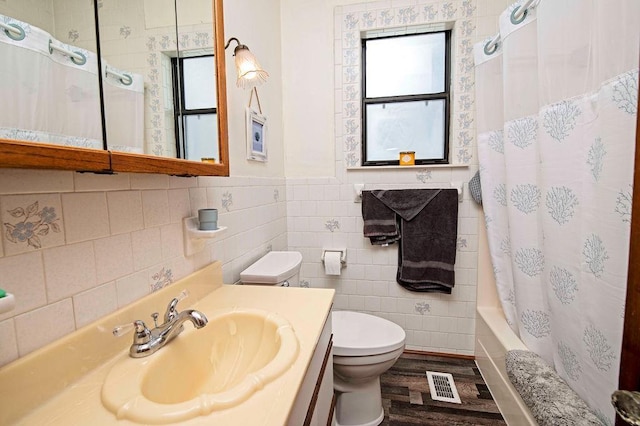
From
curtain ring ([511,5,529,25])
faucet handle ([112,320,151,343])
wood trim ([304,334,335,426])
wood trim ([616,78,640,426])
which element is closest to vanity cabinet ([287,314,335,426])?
wood trim ([304,334,335,426])

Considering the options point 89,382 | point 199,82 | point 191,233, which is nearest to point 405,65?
point 199,82

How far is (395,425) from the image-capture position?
4.79 feet

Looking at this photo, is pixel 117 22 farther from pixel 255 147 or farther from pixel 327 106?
pixel 327 106

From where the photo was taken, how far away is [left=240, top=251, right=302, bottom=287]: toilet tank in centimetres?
128

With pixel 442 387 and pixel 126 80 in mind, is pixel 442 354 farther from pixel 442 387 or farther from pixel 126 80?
pixel 126 80

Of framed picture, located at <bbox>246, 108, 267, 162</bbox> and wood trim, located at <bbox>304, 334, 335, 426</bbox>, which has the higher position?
framed picture, located at <bbox>246, 108, 267, 162</bbox>

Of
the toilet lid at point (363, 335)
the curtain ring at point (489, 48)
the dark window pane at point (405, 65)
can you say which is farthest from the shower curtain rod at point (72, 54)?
the curtain ring at point (489, 48)

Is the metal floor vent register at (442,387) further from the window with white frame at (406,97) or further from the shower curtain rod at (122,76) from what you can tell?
the shower curtain rod at (122,76)

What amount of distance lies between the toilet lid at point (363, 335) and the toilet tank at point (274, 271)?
1.12 ft

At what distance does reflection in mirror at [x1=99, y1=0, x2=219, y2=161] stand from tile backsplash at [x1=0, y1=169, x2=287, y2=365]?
0.12 metres

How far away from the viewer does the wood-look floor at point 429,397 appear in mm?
1480

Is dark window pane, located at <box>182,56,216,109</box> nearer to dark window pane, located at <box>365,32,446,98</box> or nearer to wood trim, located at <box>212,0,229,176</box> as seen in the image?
wood trim, located at <box>212,0,229,176</box>

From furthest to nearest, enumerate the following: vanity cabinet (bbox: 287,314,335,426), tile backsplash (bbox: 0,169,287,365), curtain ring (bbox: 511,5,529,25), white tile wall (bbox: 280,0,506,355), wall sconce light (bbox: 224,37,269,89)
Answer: white tile wall (bbox: 280,0,506,355)
curtain ring (bbox: 511,5,529,25)
wall sconce light (bbox: 224,37,269,89)
vanity cabinet (bbox: 287,314,335,426)
tile backsplash (bbox: 0,169,287,365)

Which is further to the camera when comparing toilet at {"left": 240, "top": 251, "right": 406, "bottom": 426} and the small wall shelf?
toilet at {"left": 240, "top": 251, "right": 406, "bottom": 426}
